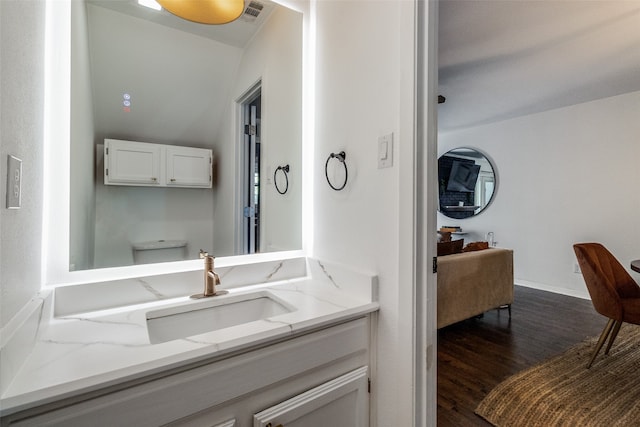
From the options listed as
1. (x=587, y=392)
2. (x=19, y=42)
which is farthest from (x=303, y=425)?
(x=587, y=392)

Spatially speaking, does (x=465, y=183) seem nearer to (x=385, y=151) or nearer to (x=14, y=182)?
(x=385, y=151)

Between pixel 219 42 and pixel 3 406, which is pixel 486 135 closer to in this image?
pixel 219 42

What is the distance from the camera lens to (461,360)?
6.82 feet

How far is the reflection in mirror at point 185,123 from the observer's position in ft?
3.65

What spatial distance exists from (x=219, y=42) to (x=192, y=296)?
120 centimetres

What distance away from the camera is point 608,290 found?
74.9 inches

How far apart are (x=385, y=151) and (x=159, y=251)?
3.36 feet

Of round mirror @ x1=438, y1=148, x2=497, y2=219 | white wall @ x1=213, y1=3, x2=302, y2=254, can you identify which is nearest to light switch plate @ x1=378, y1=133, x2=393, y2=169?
white wall @ x1=213, y1=3, x2=302, y2=254

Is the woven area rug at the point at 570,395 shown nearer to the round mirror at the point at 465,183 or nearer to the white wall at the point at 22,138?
the white wall at the point at 22,138

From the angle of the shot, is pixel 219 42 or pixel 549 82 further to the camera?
pixel 549 82

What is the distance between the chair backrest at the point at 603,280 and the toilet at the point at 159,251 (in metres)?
2.58

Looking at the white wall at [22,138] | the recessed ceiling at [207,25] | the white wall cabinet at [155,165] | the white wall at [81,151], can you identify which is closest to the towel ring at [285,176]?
the white wall cabinet at [155,165]

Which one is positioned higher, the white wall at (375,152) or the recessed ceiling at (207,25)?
the recessed ceiling at (207,25)

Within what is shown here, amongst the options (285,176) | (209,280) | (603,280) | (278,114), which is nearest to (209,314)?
(209,280)
